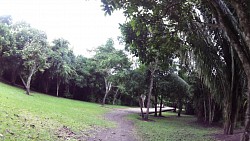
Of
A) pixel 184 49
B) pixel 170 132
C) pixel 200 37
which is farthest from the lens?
pixel 170 132

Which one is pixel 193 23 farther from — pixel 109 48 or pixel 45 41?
pixel 109 48

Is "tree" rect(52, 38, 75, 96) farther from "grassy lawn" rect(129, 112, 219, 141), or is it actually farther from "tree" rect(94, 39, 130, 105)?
"grassy lawn" rect(129, 112, 219, 141)

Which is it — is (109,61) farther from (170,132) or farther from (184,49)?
(184,49)

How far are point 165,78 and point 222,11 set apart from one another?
18.2 meters

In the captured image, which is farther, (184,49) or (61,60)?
(61,60)

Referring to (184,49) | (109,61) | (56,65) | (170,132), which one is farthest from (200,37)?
(56,65)

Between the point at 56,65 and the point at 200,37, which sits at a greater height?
the point at 56,65

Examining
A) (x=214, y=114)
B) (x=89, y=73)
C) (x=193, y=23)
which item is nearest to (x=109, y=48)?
(x=89, y=73)

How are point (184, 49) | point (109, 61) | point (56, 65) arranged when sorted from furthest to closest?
1. point (56, 65)
2. point (109, 61)
3. point (184, 49)

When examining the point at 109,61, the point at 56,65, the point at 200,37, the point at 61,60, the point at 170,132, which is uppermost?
the point at 61,60

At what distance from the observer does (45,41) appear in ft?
97.9

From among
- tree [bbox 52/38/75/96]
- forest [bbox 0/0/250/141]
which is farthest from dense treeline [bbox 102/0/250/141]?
tree [bbox 52/38/75/96]

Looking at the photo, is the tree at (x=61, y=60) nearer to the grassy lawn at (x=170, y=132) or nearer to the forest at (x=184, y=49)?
the forest at (x=184, y=49)

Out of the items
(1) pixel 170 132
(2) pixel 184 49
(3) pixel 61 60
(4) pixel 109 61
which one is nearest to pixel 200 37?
(2) pixel 184 49
